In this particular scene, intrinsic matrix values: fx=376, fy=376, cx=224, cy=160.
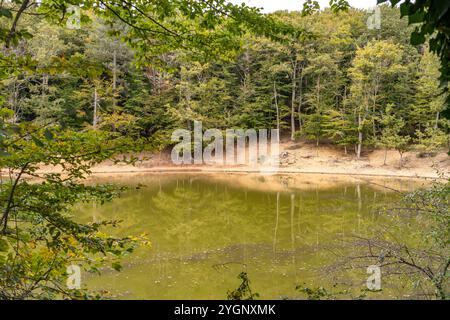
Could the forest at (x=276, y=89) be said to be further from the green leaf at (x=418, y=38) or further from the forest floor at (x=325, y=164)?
the green leaf at (x=418, y=38)

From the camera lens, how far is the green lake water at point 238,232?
745 cm

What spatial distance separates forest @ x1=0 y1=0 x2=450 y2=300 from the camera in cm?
277

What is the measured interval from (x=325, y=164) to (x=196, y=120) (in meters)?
9.78

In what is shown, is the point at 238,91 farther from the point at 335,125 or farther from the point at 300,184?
the point at 300,184

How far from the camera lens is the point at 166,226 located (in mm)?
12391

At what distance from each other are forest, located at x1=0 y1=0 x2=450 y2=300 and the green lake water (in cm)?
13

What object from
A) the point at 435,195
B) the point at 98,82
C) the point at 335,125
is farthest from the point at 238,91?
the point at 435,195

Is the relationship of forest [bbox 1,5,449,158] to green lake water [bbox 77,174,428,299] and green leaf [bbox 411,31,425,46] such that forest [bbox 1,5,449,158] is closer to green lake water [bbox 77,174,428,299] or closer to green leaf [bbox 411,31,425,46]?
green lake water [bbox 77,174,428,299]

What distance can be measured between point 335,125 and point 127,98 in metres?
16.6

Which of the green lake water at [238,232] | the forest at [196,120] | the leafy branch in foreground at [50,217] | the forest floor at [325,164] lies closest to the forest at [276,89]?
the forest at [196,120]

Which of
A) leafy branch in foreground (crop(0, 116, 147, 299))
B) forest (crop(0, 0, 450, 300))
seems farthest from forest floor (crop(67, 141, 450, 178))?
leafy branch in foreground (crop(0, 116, 147, 299))

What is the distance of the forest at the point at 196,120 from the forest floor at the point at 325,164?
21.2 inches

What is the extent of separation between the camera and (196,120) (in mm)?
27469

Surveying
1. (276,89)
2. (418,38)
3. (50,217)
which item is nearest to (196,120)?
(276,89)
